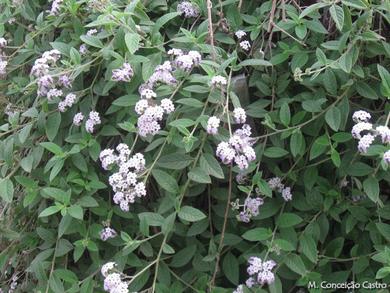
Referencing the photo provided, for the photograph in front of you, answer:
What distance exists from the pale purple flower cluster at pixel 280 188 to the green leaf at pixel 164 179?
0.78 feet

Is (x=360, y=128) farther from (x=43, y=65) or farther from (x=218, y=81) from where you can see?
(x=43, y=65)

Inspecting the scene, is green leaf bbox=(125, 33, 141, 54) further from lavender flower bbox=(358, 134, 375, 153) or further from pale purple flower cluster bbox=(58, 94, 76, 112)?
lavender flower bbox=(358, 134, 375, 153)

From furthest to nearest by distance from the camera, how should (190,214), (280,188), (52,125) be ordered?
(52,125)
(280,188)
(190,214)

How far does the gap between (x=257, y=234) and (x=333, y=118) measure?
307mm

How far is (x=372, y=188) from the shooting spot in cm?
125

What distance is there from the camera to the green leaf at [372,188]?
1242 millimetres

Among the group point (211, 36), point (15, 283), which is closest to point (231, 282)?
point (211, 36)

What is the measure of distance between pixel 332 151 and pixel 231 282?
0.39 m


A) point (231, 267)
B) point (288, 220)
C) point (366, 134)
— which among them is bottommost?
point (231, 267)

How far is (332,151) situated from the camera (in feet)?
4.22

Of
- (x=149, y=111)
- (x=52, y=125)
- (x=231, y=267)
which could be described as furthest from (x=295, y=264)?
(x=52, y=125)

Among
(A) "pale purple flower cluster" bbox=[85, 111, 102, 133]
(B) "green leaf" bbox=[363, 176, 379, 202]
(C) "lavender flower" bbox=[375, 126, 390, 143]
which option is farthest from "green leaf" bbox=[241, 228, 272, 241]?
(A) "pale purple flower cluster" bbox=[85, 111, 102, 133]

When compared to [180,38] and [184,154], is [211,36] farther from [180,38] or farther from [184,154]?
[184,154]

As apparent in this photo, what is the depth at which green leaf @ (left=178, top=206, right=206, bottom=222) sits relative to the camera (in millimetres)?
1258
